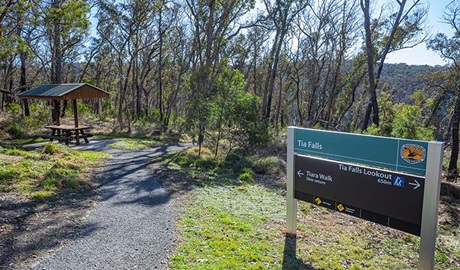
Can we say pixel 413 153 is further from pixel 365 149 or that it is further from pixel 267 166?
pixel 267 166

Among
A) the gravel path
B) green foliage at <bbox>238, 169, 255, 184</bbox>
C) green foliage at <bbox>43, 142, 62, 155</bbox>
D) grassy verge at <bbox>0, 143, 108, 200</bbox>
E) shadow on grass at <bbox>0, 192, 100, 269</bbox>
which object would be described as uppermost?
green foliage at <bbox>43, 142, 62, 155</bbox>

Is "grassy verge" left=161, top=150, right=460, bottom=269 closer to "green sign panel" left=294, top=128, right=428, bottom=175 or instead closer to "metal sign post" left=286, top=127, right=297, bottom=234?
"metal sign post" left=286, top=127, right=297, bottom=234

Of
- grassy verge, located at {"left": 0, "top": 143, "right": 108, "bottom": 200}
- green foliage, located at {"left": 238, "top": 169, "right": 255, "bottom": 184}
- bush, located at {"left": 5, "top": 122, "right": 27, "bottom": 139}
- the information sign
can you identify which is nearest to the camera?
the information sign

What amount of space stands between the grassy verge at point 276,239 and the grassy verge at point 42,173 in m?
2.70

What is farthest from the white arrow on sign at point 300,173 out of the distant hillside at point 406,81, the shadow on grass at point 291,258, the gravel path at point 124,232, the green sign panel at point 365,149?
the distant hillside at point 406,81

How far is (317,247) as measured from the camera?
4738 millimetres

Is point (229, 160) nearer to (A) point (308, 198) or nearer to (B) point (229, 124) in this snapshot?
(B) point (229, 124)

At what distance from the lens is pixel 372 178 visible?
152 inches

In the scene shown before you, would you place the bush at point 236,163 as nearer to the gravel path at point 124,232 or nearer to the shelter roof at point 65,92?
the gravel path at point 124,232

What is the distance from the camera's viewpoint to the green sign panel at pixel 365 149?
3447mm

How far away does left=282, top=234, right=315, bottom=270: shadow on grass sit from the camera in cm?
405

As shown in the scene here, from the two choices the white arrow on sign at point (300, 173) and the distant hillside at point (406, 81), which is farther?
the distant hillside at point (406, 81)

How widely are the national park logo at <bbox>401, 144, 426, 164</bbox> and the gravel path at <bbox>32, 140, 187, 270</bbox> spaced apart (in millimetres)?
3112

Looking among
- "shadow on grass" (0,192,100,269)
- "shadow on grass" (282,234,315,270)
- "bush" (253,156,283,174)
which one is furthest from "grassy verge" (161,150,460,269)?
"bush" (253,156,283,174)
